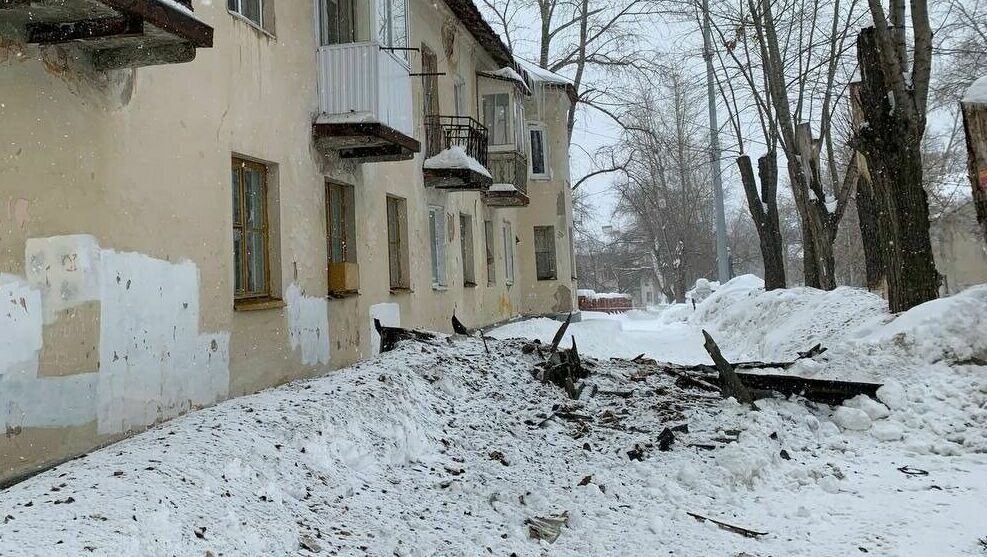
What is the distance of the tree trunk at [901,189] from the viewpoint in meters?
8.90

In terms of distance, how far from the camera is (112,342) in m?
5.05

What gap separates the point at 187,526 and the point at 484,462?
92.5 inches

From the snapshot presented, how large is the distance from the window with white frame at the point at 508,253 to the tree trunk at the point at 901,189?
10768 mm

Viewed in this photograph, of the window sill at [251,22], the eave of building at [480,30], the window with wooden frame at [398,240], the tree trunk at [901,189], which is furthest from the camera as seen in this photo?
the eave of building at [480,30]

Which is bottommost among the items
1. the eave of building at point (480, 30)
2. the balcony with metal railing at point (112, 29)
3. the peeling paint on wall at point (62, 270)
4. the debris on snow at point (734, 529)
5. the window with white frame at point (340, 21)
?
the debris on snow at point (734, 529)

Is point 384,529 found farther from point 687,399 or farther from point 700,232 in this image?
point 700,232

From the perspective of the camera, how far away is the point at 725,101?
20.8 m

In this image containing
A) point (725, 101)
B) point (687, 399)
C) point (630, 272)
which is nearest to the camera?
point (687, 399)

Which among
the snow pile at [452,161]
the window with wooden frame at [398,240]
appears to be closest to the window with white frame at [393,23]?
the window with wooden frame at [398,240]

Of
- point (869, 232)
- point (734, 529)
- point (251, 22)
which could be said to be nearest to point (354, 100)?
point (251, 22)

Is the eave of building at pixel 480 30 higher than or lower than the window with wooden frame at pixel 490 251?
higher

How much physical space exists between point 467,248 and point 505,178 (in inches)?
96.3

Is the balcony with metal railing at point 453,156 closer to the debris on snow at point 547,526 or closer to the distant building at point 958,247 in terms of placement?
the debris on snow at point 547,526

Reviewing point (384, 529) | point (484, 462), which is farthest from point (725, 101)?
point (384, 529)
